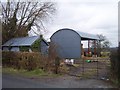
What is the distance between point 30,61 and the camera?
2194cm

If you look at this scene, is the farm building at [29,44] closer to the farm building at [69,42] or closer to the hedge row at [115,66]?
the farm building at [69,42]

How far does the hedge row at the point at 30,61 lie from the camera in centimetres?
2144

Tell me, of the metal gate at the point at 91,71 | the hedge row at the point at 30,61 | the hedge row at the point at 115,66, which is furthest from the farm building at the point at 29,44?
the hedge row at the point at 115,66

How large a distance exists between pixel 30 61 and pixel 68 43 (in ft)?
69.7

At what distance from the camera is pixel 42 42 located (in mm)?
38750

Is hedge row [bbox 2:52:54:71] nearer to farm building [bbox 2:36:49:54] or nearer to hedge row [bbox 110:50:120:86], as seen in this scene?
hedge row [bbox 110:50:120:86]

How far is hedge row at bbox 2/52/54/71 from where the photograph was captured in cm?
2144

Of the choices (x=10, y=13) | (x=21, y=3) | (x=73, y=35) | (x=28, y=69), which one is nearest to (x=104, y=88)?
(x=28, y=69)

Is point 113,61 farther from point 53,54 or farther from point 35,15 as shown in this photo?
point 35,15

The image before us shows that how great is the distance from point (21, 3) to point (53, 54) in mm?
28388

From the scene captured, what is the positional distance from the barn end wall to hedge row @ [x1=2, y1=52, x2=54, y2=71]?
1809 cm

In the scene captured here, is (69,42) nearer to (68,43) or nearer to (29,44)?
(68,43)

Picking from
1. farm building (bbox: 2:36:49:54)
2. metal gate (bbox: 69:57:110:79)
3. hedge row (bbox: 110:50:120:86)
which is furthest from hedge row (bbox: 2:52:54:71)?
farm building (bbox: 2:36:49:54)

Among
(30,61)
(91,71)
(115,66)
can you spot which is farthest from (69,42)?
(115,66)
